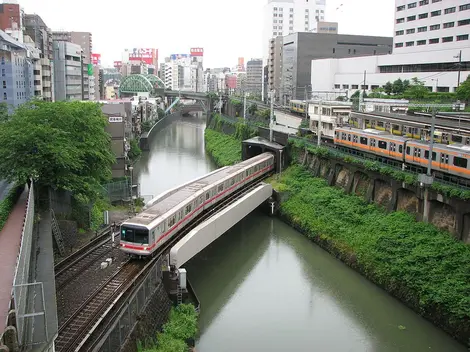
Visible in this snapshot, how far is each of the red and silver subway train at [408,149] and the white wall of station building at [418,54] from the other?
2109cm

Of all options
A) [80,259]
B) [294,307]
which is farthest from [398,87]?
[80,259]

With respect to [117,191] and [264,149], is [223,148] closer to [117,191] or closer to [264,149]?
[264,149]

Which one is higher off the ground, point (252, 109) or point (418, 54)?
point (418, 54)

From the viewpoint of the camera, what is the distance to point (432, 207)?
21922 millimetres

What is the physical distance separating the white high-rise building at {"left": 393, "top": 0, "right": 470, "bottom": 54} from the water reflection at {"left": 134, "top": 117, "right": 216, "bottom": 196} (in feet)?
81.6

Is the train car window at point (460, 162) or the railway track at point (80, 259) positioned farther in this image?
the train car window at point (460, 162)

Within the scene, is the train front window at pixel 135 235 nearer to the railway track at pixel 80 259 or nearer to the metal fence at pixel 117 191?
the railway track at pixel 80 259

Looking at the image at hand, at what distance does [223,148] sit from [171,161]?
5.28m

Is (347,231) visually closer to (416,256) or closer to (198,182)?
(416,256)

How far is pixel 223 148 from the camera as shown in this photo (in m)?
51.9

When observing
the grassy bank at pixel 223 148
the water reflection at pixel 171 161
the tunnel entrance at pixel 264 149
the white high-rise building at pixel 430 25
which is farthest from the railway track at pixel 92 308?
the white high-rise building at pixel 430 25

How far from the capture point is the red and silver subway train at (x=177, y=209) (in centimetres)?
1773

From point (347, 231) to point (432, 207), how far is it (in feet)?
12.4

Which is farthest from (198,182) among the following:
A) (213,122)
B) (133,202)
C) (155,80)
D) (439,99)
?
(155,80)
